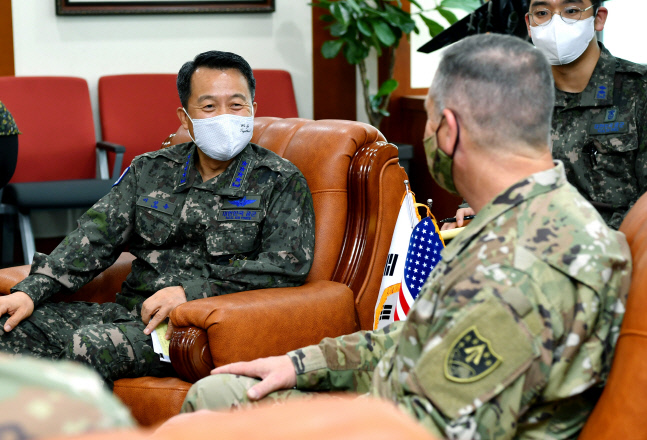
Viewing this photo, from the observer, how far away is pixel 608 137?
208 cm

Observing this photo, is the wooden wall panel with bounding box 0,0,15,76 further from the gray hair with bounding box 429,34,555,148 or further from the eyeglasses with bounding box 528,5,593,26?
the gray hair with bounding box 429,34,555,148

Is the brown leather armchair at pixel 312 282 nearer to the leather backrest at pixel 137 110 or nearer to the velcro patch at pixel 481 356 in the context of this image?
the velcro patch at pixel 481 356

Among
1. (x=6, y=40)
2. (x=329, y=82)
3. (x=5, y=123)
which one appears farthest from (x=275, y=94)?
(x=5, y=123)

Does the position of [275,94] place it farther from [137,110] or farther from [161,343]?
[161,343]

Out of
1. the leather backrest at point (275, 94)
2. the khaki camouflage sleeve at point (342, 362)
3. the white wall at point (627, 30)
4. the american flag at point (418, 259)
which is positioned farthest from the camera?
the leather backrest at point (275, 94)

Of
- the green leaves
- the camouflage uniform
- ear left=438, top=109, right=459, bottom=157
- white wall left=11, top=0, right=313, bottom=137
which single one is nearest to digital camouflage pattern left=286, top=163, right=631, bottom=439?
ear left=438, top=109, right=459, bottom=157

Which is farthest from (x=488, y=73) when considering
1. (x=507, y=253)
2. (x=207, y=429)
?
(x=207, y=429)

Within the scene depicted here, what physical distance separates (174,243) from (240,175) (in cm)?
29

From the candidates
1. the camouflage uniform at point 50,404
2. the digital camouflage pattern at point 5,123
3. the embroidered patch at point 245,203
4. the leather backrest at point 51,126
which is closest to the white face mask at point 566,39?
the embroidered patch at point 245,203

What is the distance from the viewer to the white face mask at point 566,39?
2.09 m

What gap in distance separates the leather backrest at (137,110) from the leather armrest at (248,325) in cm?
262

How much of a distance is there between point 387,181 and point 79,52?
117 inches

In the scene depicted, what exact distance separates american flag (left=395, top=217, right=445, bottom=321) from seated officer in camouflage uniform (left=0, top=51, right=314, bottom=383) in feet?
0.96

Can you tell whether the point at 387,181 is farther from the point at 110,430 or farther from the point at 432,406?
the point at 110,430
